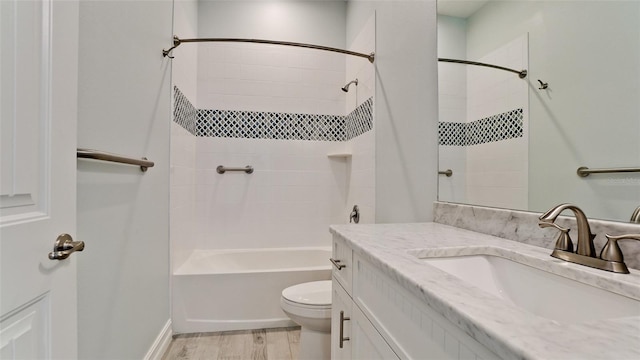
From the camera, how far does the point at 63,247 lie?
688 mm

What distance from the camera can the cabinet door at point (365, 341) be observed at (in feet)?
2.57

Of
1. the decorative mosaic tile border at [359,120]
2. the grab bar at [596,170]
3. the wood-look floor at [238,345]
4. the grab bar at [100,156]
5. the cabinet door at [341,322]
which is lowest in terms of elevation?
the wood-look floor at [238,345]

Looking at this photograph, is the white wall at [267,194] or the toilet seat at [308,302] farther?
the white wall at [267,194]

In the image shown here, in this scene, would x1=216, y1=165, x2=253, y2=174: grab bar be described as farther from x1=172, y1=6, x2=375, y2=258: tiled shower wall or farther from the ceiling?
the ceiling

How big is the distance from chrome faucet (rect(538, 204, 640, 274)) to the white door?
1.17 m

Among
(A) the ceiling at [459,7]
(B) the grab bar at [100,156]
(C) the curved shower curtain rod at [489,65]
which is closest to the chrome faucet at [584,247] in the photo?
(C) the curved shower curtain rod at [489,65]

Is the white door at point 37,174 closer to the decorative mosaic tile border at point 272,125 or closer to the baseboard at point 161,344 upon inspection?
the baseboard at point 161,344

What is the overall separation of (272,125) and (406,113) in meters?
1.33

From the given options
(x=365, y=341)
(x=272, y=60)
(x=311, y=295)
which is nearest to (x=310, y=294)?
(x=311, y=295)

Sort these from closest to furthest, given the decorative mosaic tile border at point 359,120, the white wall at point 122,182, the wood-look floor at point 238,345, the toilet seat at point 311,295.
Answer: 1. the white wall at point 122,182
2. the toilet seat at point 311,295
3. the wood-look floor at point 238,345
4. the decorative mosaic tile border at point 359,120

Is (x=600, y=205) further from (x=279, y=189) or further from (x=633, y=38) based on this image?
(x=279, y=189)

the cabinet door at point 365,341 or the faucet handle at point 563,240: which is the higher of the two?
the faucet handle at point 563,240

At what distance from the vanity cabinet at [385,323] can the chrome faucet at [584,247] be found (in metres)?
0.43

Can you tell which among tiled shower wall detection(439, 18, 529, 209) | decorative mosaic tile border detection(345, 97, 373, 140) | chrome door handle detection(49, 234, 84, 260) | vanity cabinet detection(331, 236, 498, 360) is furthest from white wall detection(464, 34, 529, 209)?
chrome door handle detection(49, 234, 84, 260)
